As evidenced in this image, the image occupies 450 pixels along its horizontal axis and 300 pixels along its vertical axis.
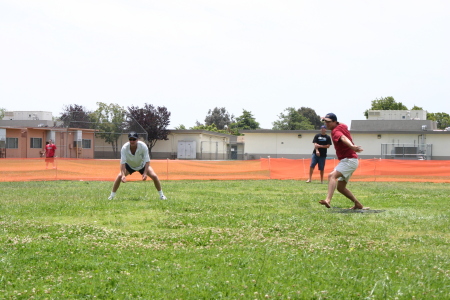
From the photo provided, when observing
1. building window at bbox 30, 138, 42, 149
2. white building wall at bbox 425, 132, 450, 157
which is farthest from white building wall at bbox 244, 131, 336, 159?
building window at bbox 30, 138, 42, 149

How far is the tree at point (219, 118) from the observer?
5694 inches

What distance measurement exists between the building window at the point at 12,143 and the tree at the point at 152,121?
17.4m

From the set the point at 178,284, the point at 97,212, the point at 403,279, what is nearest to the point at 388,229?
the point at 403,279

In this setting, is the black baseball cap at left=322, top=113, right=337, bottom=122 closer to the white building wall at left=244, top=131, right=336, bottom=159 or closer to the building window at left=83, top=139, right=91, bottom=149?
the building window at left=83, top=139, right=91, bottom=149

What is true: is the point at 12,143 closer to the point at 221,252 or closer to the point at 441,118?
the point at 221,252

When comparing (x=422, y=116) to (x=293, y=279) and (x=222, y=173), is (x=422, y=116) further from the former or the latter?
(x=293, y=279)

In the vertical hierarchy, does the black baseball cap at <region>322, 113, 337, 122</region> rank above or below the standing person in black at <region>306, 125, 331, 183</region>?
above

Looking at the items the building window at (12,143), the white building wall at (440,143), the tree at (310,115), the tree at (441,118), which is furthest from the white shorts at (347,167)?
the tree at (441,118)

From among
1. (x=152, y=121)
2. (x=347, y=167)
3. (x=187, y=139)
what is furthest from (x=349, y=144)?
(x=152, y=121)

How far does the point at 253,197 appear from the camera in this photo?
12.2 m

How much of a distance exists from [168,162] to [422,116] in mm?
60412

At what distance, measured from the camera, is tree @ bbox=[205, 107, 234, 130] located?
144625 millimetres

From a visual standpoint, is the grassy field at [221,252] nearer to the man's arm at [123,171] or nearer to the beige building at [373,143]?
the man's arm at [123,171]

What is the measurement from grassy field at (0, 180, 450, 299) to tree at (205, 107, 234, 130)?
135 meters
